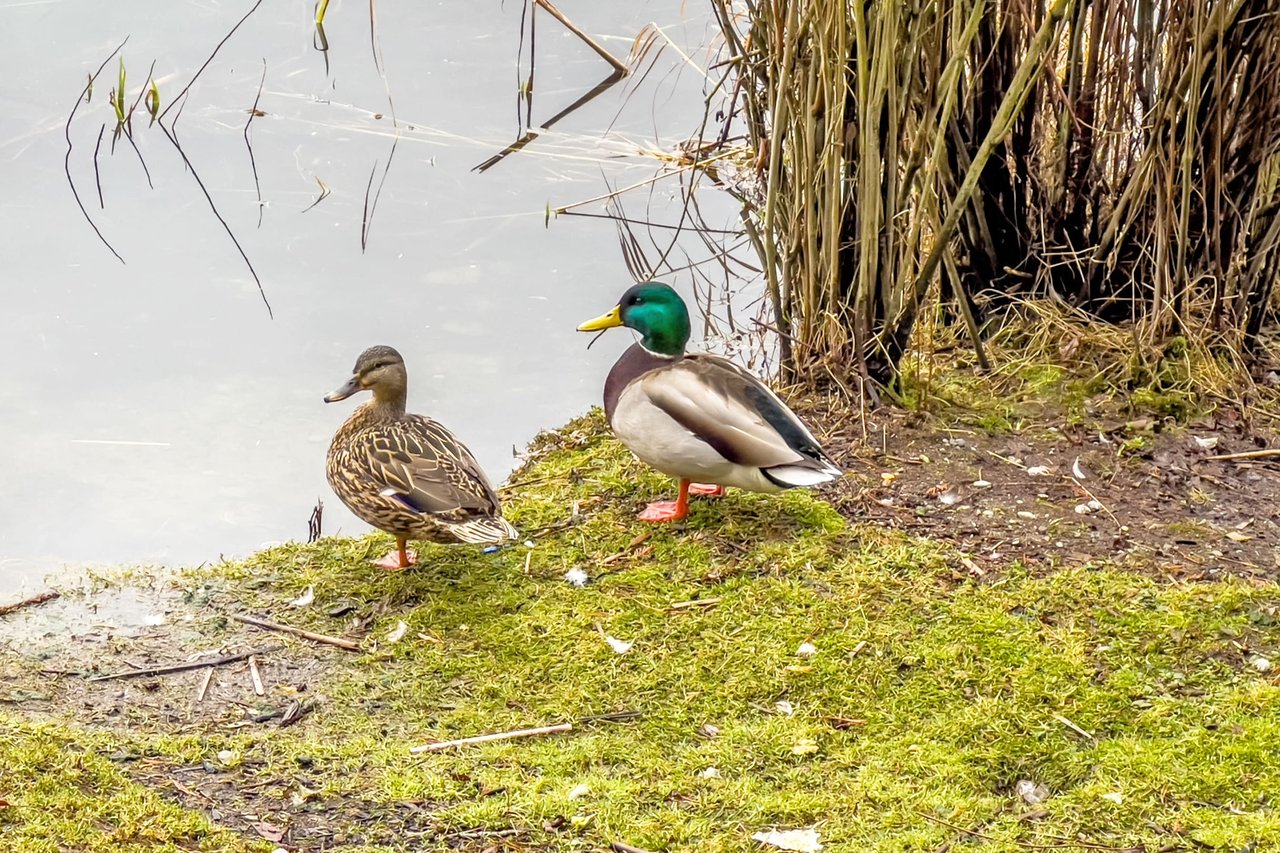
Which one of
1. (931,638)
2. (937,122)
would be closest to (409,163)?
(937,122)

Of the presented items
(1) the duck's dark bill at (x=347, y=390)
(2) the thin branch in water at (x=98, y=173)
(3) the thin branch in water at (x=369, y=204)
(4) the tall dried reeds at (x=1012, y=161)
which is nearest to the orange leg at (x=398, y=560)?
(1) the duck's dark bill at (x=347, y=390)

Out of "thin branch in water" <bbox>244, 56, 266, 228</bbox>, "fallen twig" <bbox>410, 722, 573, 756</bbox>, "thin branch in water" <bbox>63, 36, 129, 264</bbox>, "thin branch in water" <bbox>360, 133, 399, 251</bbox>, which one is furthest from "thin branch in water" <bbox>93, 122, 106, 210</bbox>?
"fallen twig" <bbox>410, 722, 573, 756</bbox>

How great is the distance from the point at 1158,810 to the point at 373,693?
83.3 inches

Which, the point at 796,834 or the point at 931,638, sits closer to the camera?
the point at 796,834

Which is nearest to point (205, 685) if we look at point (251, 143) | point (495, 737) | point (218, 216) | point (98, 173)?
point (495, 737)

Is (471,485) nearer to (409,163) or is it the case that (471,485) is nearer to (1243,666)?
(1243,666)

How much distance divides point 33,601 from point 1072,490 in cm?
346

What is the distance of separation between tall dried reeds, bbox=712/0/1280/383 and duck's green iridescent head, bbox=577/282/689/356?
51 cm

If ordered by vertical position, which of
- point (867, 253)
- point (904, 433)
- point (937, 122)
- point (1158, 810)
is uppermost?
point (937, 122)

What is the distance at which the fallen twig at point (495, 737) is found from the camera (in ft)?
12.7

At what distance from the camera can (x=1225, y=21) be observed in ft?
16.2

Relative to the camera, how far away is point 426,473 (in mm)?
4664

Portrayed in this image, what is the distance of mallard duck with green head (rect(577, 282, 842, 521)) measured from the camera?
464cm

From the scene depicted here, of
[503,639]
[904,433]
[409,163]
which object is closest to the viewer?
[503,639]
